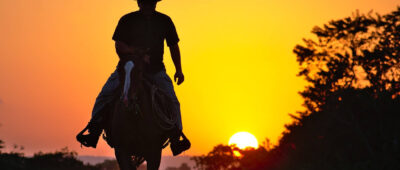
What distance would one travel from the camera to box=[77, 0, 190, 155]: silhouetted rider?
1009cm

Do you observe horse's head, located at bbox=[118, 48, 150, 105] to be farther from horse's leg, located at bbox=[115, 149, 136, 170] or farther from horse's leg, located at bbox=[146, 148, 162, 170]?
horse's leg, located at bbox=[146, 148, 162, 170]

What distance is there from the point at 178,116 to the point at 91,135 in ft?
4.78

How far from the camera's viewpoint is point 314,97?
4212cm

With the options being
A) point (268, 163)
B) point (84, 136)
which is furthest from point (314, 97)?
point (84, 136)

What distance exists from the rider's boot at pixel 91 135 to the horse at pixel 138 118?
0.15m

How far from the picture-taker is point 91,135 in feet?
35.0

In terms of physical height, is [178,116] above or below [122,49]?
below

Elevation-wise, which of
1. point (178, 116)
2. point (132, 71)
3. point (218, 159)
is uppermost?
point (218, 159)

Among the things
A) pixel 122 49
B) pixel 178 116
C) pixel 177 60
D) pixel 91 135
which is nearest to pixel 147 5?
pixel 122 49

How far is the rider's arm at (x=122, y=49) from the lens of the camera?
956cm

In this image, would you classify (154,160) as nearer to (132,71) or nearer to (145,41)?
(132,71)

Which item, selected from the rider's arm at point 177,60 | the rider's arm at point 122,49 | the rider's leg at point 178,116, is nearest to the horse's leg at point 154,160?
the rider's leg at point 178,116

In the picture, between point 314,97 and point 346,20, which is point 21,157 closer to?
point 314,97

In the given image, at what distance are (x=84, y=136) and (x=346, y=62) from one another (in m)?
34.5
